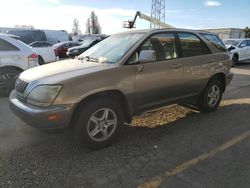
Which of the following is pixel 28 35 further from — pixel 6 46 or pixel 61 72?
pixel 61 72

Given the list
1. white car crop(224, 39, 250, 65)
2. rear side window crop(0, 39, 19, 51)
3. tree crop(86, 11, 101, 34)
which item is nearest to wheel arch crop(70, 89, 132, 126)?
rear side window crop(0, 39, 19, 51)

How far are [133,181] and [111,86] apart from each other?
4.64ft

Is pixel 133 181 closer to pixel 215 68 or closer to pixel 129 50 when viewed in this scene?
pixel 129 50

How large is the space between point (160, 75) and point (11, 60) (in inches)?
179

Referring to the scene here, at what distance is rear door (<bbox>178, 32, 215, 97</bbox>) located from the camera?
523 centimetres

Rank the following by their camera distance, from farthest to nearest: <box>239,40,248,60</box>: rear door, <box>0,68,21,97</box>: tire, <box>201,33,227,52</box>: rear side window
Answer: <box>239,40,248,60</box>: rear door
<box>0,68,21,97</box>: tire
<box>201,33,227,52</box>: rear side window

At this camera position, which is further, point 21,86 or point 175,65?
point 175,65

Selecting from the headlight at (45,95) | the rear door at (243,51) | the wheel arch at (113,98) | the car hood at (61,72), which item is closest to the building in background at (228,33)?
the rear door at (243,51)

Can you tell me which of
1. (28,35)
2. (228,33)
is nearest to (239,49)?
(28,35)

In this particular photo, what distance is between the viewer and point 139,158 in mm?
3863

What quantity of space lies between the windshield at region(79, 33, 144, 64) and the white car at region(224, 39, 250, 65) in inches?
509

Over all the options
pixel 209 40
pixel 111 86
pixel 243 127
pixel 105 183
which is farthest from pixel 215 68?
pixel 105 183

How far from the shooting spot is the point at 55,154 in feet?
13.1

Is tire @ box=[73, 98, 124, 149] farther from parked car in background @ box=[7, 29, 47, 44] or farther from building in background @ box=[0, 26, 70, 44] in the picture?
parked car in background @ box=[7, 29, 47, 44]
